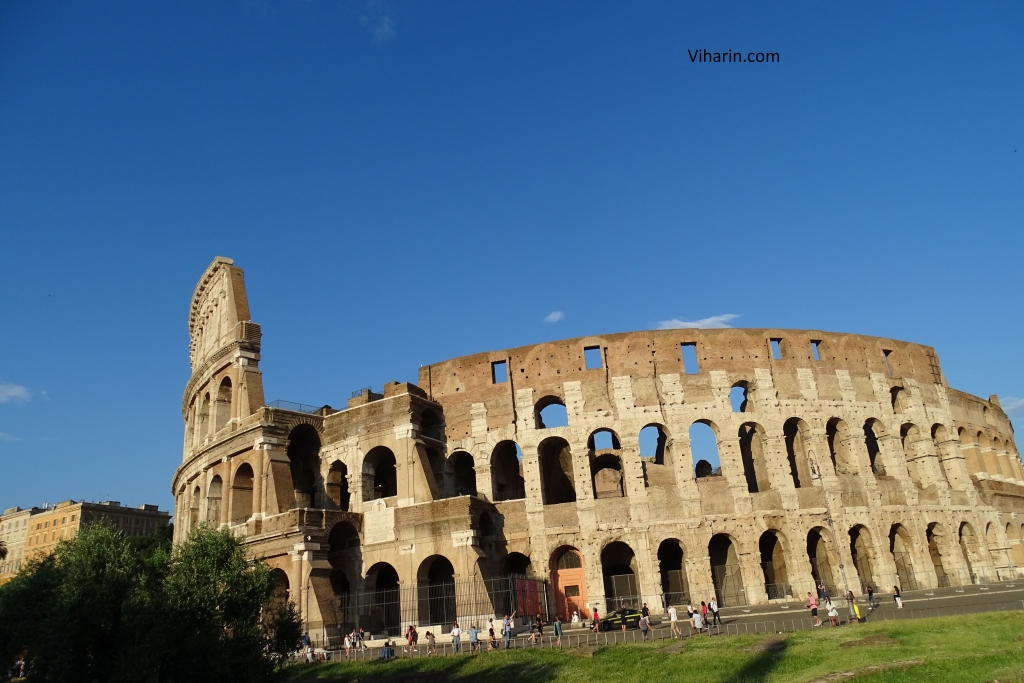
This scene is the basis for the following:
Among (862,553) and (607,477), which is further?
(607,477)

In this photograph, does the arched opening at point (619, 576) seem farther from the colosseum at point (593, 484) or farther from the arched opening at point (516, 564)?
the arched opening at point (516, 564)

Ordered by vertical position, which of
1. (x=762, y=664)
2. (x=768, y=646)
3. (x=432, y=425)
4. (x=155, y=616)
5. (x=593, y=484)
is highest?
(x=432, y=425)

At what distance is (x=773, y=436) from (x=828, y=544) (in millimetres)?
4482

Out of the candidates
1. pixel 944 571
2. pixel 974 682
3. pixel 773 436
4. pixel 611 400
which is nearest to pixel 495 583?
pixel 611 400

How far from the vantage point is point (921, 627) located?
17.0 meters

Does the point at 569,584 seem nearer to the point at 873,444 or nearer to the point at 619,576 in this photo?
the point at 619,576

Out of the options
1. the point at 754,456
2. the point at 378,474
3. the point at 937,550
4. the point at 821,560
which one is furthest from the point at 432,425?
the point at 937,550

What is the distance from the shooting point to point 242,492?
28938 mm

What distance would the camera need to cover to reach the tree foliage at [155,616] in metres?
12.2

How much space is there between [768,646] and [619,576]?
11.5m

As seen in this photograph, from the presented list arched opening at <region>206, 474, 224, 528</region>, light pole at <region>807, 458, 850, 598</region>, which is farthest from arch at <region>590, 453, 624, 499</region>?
arched opening at <region>206, 474, 224, 528</region>

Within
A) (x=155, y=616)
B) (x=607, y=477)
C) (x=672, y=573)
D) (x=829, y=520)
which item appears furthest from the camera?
(x=607, y=477)

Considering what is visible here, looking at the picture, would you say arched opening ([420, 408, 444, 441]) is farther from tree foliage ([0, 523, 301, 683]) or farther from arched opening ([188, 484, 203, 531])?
tree foliage ([0, 523, 301, 683])

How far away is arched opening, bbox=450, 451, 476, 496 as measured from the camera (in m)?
31.0
